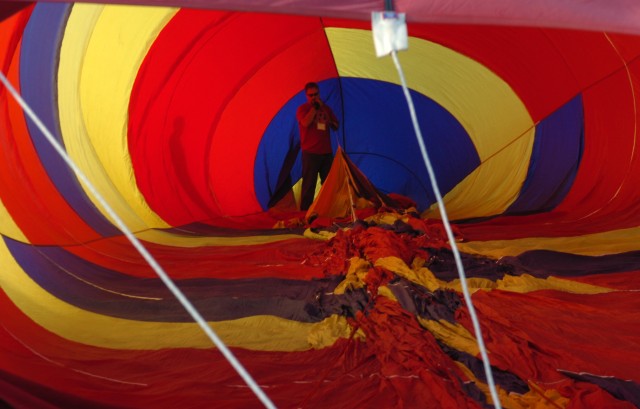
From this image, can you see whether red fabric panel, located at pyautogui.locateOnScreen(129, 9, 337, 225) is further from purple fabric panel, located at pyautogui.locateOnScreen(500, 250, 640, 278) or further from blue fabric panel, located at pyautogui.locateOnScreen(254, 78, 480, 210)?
purple fabric panel, located at pyautogui.locateOnScreen(500, 250, 640, 278)

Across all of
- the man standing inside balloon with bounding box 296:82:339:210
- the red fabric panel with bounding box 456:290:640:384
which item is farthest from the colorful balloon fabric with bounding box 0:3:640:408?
the man standing inside balloon with bounding box 296:82:339:210

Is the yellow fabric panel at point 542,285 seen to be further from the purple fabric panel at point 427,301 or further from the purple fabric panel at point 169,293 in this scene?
the purple fabric panel at point 169,293

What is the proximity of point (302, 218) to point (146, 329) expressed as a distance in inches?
96.2

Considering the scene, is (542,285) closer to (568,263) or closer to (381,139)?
(568,263)

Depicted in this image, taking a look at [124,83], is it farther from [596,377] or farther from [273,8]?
[596,377]

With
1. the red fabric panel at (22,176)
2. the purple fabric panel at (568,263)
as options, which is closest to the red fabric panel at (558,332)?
the purple fabric panel at (568,263)

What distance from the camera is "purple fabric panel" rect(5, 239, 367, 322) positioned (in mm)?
2738

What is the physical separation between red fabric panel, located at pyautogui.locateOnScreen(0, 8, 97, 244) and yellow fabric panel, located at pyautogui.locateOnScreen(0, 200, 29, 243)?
3 centimetres

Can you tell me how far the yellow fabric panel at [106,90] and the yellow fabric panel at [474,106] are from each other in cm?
165

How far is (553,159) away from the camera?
4.84 metres

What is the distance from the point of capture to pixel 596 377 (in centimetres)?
193

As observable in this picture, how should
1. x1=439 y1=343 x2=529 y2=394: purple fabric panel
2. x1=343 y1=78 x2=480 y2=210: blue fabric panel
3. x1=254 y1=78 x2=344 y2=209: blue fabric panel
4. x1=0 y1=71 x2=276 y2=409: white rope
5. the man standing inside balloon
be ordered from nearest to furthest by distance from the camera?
x1=0 y1=71 x2=276 y2=409: white rope < x1=439 y1=343 x2=529 y2=394: purple fabric panel < the man standing inside balloon < x1=343 y1=78 x2=480 y2=210: blue fabric panel < x1=254 y1=78 x2=344 y2=209: blue fabric panel

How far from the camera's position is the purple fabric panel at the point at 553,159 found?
462 centimetres

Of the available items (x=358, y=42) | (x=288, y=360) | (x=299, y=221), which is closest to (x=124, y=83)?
(x=299, y=221)
